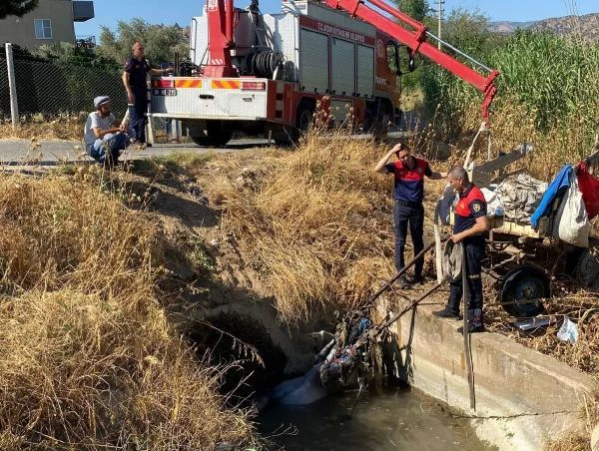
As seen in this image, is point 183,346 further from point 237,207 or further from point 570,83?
point 570,83

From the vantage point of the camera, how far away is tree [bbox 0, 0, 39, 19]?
43.8ft

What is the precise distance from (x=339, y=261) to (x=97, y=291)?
3.37 metres

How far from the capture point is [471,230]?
5914 mm

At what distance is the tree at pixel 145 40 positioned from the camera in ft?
126

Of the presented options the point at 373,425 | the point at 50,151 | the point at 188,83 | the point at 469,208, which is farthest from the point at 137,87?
the point at 373,425

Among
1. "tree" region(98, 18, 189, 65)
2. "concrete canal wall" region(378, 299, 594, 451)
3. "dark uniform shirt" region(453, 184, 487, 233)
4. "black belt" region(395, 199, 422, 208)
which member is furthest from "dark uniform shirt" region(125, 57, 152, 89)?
"tree" region(98, 18, 189, 65)

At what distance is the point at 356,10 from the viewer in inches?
457

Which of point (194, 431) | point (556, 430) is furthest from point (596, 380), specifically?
point (194, 431)

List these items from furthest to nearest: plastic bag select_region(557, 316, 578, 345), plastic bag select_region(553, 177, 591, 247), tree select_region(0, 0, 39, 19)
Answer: tree select_region(0, 0, 39, 19) < plastic bag select_region(553, 177, 591, 247) < plastic bag select_region(557, 316, 578, 345)

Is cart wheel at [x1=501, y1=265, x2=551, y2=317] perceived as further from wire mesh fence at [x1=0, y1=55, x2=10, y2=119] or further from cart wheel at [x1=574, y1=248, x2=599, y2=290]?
wire mesh fence at [x1=0, y1=55, x2=10, y2=119]

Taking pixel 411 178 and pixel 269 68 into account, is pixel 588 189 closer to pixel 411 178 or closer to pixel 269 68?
pixel 411 178

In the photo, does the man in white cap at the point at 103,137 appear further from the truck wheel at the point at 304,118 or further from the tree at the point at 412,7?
the tree at the point at 412,7

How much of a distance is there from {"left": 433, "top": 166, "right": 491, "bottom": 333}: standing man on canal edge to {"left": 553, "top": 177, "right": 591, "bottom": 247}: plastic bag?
975 mm

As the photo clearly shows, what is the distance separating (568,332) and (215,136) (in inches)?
301
